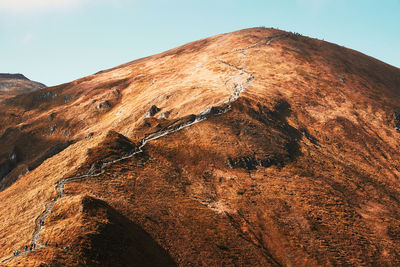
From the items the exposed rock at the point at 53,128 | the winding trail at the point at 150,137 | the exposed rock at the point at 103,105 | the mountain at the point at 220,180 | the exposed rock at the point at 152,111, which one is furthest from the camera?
the exposed rock at the point at 103,105

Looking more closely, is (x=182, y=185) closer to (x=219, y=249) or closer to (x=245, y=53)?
(x=219, y=249)

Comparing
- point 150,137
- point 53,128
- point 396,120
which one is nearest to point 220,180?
point 150,137

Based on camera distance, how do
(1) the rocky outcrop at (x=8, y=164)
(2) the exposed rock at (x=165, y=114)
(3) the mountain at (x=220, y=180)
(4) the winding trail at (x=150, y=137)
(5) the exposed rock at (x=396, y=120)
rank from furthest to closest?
(1) the rocky outcrop at (x=8, y=164) → (5) the exposed rock at (x=396, y=120) → (2) the exposed rock at (x=165, y=114) → (4) the winding trail at (x=150, y=137) → (3) the mountain at (x=220, y=180)

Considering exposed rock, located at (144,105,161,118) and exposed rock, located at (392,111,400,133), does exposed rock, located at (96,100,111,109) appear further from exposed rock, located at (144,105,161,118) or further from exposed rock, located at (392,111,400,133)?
exposed rock, located at (392,111,400,133)

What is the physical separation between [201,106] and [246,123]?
45.0 ft

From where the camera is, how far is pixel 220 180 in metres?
50.4

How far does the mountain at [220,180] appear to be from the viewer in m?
35.3

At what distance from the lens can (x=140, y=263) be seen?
3042 cm

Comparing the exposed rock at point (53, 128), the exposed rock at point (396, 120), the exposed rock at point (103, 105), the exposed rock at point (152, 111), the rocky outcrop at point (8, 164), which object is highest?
the exposed rock at point (103, 105)

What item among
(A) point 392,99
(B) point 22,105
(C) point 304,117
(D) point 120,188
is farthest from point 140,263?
(B) point 22,105

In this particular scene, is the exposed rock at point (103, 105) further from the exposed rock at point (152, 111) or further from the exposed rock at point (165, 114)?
the exposed rock at point (165, 114)

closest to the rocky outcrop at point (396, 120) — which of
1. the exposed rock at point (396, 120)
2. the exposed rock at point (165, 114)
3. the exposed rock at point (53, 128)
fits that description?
the exposed rock at point (396, 120)

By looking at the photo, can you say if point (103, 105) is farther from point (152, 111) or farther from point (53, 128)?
point (152, 111)

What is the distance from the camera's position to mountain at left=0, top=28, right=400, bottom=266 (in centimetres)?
3528
